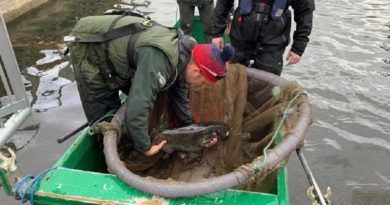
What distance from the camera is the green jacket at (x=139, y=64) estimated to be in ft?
8.85

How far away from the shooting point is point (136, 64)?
293 cm

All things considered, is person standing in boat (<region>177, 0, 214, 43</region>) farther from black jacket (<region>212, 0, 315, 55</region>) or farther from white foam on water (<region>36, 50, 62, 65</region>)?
white foam on water (<region>36, 50, 62, 65</region>)

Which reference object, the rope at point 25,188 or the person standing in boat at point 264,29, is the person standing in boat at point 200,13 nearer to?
the person standing in boat at point 264,29

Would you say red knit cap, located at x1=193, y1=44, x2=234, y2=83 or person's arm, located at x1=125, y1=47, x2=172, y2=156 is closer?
person's arm, located at x1=125, y1=47, x2=172, y2=156

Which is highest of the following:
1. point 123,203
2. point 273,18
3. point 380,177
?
point 273,18

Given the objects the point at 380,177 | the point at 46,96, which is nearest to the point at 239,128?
the point at 380,177

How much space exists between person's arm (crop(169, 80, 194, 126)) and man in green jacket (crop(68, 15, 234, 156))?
14 millimetres

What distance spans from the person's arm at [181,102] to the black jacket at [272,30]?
0.97m

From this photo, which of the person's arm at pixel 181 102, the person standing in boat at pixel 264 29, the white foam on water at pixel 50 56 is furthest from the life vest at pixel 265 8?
the white foam on water at pixel 50 56

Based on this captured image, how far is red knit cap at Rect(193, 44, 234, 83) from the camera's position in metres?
2.81

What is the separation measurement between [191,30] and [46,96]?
8.60 ft

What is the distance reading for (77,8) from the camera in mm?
11875

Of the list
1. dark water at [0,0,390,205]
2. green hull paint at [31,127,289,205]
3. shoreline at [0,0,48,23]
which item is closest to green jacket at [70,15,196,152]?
green hull paint at [31,127,289,205]

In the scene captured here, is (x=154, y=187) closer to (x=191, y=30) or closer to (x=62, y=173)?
(x=62, y=173)
